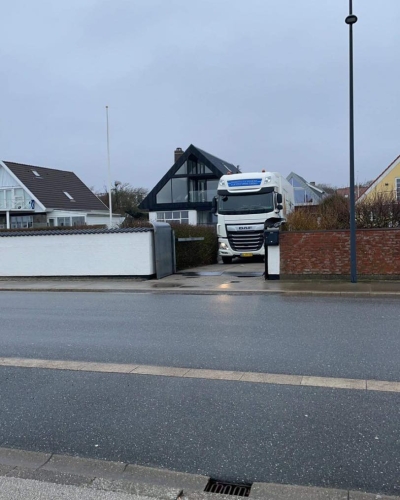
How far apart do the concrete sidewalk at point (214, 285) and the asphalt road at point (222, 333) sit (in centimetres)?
97

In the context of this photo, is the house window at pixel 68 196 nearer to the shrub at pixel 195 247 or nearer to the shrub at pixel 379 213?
the shrub at pixel 195 247

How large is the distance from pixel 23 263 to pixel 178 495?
17.4m

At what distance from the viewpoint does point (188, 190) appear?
48719 mm

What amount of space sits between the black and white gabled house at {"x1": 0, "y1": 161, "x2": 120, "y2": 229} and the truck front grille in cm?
2588

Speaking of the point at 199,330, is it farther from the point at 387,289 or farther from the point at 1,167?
the point at 1,167

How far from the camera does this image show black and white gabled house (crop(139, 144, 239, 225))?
47.9 metres

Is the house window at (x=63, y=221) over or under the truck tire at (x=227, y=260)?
over

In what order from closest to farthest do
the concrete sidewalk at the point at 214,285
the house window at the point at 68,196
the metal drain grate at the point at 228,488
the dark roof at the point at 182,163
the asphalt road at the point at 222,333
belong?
1. the metal drain grate at the point at 228,488
2. the asphalt road at the point at 222,333
3. the concrete sidewalk at the point at 214,285
4. the dark roof at the point at 182,163
5. the house window at the point at 68,196

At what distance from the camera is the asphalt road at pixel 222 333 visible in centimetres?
639

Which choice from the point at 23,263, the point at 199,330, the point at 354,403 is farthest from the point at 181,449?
the point at 23,263

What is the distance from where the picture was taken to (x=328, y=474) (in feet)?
11.7

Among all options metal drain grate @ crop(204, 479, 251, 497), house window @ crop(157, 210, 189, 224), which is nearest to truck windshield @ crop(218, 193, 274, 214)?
metal drain grate @ crop(204, 479, 251, 497)

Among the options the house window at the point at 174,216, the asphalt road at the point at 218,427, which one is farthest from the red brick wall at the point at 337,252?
the house window at the point at 174,216

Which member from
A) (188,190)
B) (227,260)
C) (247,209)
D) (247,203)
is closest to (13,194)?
(188,190)
